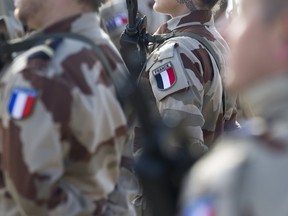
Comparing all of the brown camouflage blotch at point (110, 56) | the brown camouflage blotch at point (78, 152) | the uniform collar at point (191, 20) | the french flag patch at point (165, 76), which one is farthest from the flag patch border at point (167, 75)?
the brown camouflage blotch at point (78, 152)

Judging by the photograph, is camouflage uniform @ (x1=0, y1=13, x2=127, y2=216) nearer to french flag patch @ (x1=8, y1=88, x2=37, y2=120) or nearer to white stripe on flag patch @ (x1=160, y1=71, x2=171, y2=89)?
french flag patch @ (x1=8, y1=88, x2=37, y2=120)

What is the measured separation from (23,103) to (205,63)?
1856 millimetres

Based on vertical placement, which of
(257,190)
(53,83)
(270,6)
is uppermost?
(270,6)

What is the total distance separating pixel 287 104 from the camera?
1449 mm

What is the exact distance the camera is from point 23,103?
2.33 meters

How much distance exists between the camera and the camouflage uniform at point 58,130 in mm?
2332

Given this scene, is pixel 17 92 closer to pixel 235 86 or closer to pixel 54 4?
pixel 54 4

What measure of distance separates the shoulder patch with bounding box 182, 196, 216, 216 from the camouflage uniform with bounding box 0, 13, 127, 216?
976 mm

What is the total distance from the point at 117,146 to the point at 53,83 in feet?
1.17

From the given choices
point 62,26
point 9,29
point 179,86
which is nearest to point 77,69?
point 62,26

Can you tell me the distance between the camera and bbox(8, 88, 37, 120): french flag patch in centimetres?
233

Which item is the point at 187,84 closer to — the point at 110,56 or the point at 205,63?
the point at 205,63

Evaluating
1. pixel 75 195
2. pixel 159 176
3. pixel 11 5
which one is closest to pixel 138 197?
pixel 11 5

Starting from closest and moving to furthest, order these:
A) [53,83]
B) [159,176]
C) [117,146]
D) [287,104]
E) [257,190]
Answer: [257,190] < [287,104] < [159,176] < [53,83] < [117,146]
